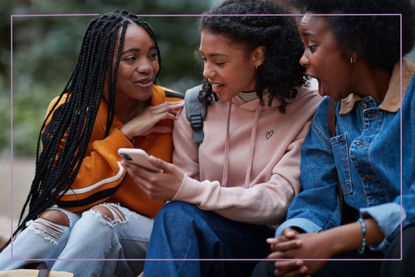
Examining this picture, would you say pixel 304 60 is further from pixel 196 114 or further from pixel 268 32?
pixel 196 114

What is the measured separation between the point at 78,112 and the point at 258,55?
2.08ft

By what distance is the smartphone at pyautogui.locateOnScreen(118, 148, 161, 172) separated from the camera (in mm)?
2393

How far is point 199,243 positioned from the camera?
7.87 ft

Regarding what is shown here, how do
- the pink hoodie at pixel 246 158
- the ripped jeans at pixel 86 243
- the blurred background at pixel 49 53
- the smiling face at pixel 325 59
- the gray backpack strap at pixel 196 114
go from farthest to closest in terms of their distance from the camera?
the blurred background at pixel 49 53, the gray backpack strap at pixel 196 114, the ripped jeans at pixel 86 243, the pink hoodie at pixel 246 158, the smiling face at pixel 325 59

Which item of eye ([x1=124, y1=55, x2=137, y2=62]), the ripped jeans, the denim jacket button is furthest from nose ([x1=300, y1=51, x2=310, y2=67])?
the ripped jeans

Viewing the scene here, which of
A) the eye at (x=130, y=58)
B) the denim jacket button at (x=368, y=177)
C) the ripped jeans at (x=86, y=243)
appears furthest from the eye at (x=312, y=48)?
the ripped jeans at (x=86, y=243)

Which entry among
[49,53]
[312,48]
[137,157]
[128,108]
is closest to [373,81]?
[312,48]

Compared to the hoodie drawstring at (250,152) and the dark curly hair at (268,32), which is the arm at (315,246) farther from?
the dark curly hair at (268,32)

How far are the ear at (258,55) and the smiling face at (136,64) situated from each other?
37cm

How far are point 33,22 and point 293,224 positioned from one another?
4.89 m

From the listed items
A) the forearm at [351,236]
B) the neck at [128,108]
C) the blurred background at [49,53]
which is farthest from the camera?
the blurred background at [49,53]

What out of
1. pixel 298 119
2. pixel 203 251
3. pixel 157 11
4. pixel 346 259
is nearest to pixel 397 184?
pixel 346 259

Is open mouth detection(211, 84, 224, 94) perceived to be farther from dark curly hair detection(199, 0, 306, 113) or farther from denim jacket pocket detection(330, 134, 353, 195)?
denim jacket pocket detection(330, 134, 353, 195)

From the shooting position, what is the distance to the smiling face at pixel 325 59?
7.68 ft
